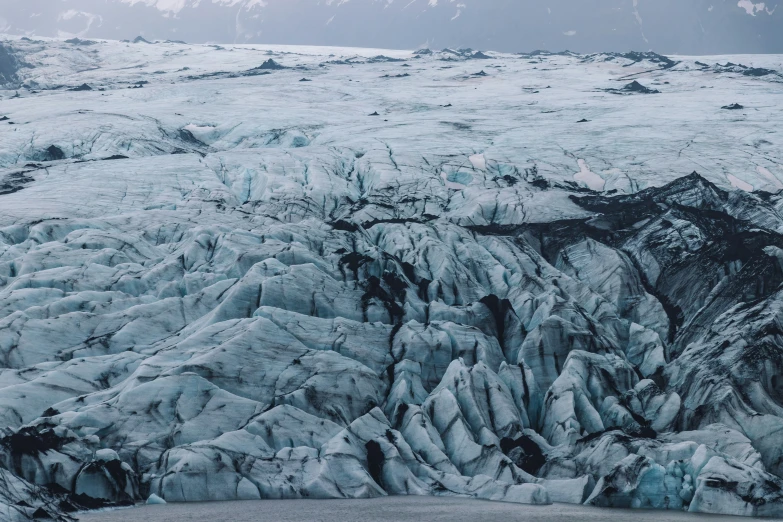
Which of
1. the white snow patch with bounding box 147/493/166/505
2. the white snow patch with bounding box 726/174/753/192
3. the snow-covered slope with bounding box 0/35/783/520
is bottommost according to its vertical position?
the white snow patch with bounding box 147/493/166/505

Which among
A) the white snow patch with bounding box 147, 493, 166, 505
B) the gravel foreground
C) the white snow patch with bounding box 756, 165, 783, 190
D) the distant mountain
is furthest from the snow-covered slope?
the distant mountain

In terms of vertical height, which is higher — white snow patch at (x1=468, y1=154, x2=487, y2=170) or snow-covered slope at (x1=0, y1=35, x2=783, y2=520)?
white snow patch at (x1=468, y1=154, x2=487, y2=170)

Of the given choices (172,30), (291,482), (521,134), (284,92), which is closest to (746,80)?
(521,134)

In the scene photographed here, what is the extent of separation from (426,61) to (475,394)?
79346 millimetres

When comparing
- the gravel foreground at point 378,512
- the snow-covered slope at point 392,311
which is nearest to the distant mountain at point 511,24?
the snow-covered slope at point 392,311

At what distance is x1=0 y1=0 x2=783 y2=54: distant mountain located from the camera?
151m

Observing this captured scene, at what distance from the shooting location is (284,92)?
2749 inches

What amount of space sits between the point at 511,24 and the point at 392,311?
132084 millimetres

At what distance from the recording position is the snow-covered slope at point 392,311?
21.7 meters

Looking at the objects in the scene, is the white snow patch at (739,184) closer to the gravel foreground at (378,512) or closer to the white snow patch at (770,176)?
the white snow patch at (770,176)

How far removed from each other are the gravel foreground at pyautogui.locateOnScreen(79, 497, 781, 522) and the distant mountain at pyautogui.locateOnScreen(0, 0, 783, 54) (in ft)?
438

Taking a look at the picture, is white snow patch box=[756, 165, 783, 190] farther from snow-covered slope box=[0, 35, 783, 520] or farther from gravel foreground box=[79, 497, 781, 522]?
gravel foreground box=[79, 497, 781, 522]

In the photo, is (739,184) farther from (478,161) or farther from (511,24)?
(511,24)

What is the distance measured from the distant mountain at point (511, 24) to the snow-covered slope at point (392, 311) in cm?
10218
